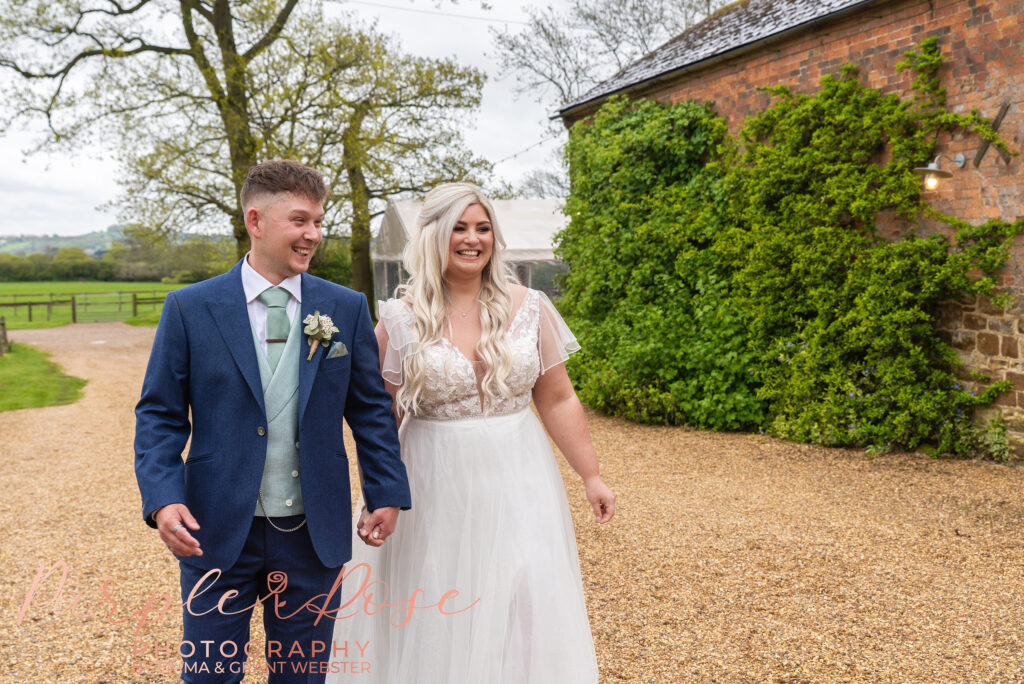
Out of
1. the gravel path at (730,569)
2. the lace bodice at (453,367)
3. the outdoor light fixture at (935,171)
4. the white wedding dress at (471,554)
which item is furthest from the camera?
the outdoor light fixture at (935,171)

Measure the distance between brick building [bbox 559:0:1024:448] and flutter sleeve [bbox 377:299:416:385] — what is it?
6.11 meters

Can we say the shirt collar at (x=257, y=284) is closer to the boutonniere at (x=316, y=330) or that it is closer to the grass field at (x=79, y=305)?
the boutonniere at (x=316, y=330)

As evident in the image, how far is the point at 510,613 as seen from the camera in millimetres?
2473

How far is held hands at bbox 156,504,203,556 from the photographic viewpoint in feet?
6.47

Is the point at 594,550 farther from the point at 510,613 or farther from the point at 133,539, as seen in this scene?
the point at 133,539

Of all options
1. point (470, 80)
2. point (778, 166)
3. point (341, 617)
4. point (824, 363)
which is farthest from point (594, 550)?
point (470, 80)

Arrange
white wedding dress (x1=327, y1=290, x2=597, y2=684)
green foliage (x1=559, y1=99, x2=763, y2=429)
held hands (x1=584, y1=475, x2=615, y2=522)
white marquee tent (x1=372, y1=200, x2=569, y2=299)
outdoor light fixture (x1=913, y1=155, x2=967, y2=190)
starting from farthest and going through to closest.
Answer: white marquee tent (x1=372, y1=200, x2=569, y2=299)
green foliage (x1=559, y1=99, x2=763, y2=429)
outdoor light fixture (x1=913, y1=155, x2=967, y2=190)
held hands (x1=584, y1=475, x2=615, y2=522)
white wedding dress (x1=327, y1=290, x2=597, y2=684)

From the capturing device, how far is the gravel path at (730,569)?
3.46 metres

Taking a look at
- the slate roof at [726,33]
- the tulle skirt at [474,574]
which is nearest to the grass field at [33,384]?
the slate roof at [726,33]

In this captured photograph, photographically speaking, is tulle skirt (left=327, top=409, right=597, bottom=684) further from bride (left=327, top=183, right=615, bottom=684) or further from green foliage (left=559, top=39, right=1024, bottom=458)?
green foliage (left=559, top=39, right=1024, bottom=458)

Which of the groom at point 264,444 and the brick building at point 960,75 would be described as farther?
the brick building at point 960,75

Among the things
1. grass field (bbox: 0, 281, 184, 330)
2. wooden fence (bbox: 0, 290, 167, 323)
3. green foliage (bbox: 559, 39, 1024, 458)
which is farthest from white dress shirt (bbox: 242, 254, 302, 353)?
wooden fence (bbox: 0, 290, 167, 323)

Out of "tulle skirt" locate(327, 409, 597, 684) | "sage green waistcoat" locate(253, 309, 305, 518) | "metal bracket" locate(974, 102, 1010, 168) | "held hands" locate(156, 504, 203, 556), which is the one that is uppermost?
"metal bracket" locate(974, 102, 1010, 168)

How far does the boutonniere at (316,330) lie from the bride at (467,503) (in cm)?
40
